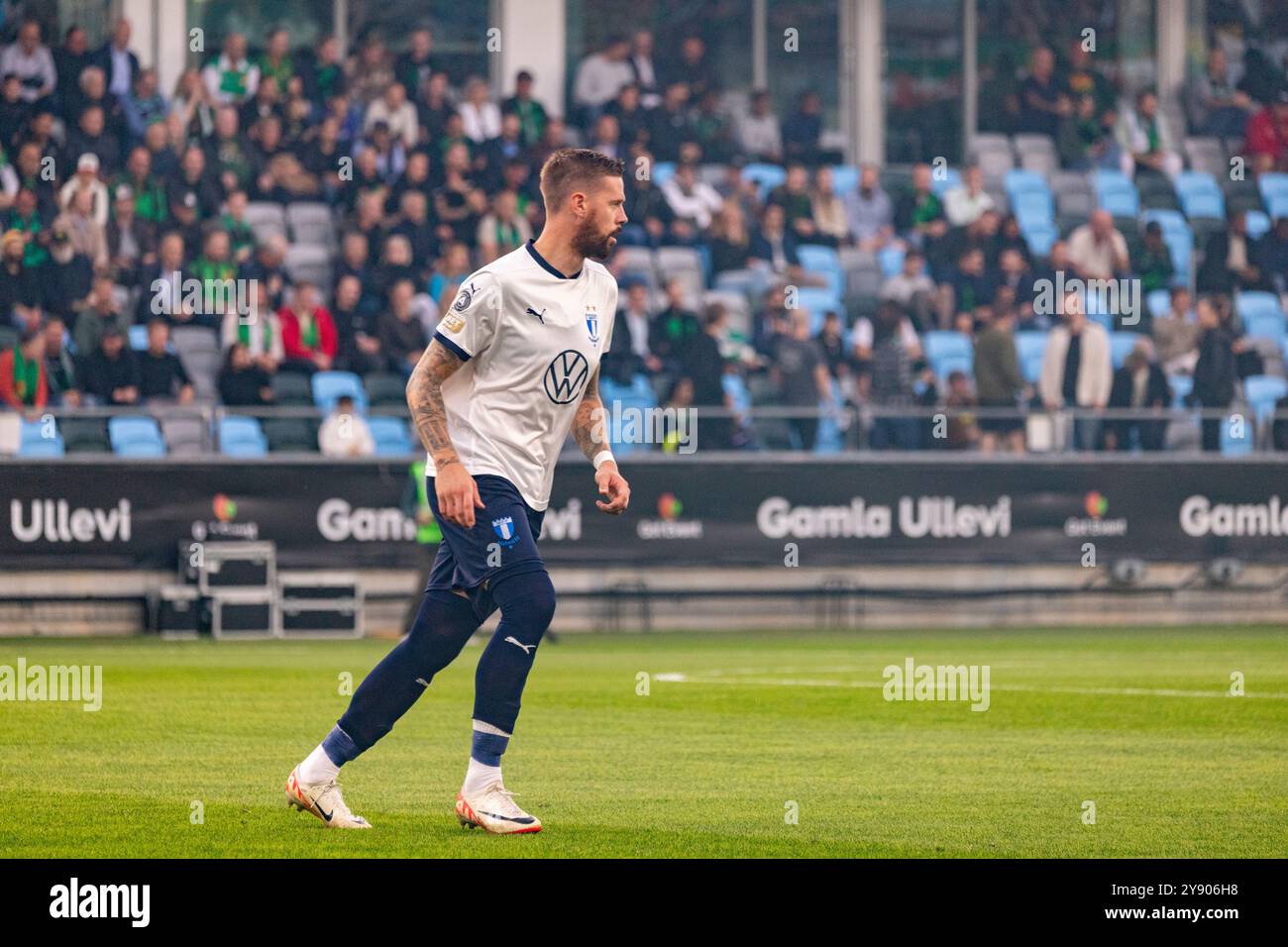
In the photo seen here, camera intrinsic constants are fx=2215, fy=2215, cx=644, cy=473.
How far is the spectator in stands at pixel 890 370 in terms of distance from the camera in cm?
2214

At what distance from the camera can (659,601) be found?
72.4ft

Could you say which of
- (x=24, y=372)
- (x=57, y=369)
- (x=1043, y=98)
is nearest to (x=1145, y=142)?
(x=1043, y=98)

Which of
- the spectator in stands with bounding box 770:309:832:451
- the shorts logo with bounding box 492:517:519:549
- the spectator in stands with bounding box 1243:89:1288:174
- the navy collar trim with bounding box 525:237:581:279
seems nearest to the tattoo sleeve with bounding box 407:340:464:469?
the shorts logo with bounding box 492:517:519:549

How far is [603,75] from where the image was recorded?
27359mm

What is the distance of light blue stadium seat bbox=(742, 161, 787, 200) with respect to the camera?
27161 mm

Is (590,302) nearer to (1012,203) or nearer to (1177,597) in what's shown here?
(1177,597)

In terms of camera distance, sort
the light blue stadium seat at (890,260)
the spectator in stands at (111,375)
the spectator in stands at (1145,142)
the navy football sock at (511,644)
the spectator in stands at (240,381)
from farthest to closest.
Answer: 1. the spectator in stands at (1145,142)
2. the light blue stadium seat at (890,260)
3. the spectator in stands at (240,381)
4. the spectator in stands at (111,375)
5. the navy football sock at (511,644)

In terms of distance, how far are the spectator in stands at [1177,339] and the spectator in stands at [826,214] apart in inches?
152

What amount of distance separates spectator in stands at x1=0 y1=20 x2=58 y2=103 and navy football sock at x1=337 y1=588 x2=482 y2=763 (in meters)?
17.0

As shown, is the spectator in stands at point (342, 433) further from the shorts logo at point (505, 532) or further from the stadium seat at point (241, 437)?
the shorts logo at point (505, 532)

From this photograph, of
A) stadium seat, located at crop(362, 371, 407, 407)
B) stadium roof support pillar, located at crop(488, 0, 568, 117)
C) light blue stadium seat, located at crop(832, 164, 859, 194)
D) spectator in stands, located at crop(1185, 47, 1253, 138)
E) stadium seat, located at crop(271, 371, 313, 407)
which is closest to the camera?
stadium seat, located at crop(271, 371, 313, 407)

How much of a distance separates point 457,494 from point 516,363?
588 millimetres

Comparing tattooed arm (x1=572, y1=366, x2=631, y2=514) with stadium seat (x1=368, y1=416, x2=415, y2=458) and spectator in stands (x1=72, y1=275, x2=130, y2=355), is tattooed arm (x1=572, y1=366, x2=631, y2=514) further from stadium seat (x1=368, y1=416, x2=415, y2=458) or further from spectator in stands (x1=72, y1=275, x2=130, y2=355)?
stadium seat (x1=368, y1=416, x2=415, y2=458)

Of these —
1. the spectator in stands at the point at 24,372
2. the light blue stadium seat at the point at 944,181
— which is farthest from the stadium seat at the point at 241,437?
the light blue stadium seat at the point at 944,181
